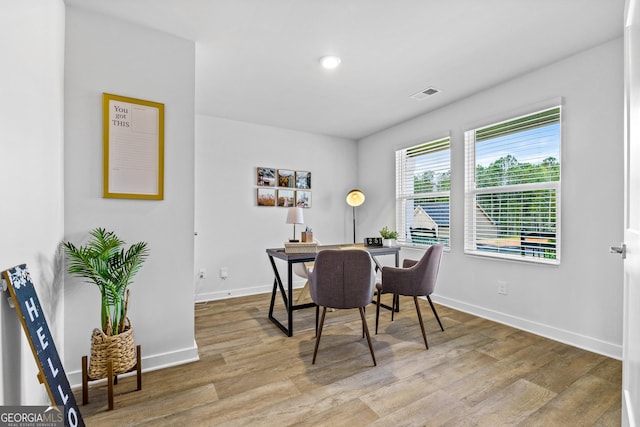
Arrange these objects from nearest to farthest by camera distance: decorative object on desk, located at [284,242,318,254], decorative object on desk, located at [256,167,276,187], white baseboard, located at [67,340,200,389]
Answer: white baseboard, located at [67,340,200,389]
decorative object on desk, located at [284,242,318,254]
decorative object on desk, located at [256,167,276,187]

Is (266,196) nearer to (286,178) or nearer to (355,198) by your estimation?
(286,178)

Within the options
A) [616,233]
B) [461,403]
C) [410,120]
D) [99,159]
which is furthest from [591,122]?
[99,159]

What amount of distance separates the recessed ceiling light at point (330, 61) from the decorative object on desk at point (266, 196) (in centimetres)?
210

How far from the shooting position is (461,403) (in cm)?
173

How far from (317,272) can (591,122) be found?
2486mm

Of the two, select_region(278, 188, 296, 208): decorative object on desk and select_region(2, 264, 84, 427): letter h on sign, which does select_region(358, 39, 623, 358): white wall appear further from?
select_region(2, 264, 84, 427): letter h on sign

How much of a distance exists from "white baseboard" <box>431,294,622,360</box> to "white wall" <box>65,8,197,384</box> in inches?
111

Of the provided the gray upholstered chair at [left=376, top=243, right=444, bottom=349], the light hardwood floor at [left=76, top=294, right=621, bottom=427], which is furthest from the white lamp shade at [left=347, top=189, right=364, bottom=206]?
the light hardwood floor at [left=76, top=294, right=621, bottom=427]

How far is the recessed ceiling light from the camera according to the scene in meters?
2.51

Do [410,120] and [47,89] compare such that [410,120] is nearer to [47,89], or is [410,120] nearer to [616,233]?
[616,233]

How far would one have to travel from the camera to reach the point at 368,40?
2271 mm

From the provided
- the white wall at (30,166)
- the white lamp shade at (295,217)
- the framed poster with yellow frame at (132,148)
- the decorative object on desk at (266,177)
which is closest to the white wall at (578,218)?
the white lamp shade at (295,217)

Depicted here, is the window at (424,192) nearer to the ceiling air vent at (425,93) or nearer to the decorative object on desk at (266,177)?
the ceiling air vent at (425,93)

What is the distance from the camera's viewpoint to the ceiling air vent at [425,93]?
312 centimetres
